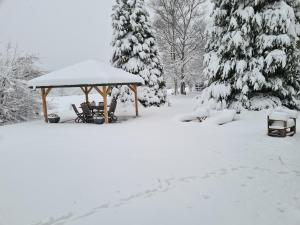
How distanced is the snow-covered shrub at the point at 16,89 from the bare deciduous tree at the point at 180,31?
14.2m

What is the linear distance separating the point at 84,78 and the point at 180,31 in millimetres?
18229

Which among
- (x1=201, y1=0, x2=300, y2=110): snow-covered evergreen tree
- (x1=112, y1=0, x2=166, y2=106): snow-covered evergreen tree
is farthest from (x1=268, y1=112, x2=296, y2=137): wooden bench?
(x1=112, y1=0, x2=166, y2=106): snow-covered evergreen tree

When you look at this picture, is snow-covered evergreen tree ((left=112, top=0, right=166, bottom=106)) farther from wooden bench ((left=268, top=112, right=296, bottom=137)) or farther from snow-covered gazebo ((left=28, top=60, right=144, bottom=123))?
wooden bench ((left=268, top=112, right=296, bottom=137))

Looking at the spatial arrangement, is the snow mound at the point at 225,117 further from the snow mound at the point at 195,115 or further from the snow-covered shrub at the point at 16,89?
the snow-covered shrub at the point at 16,89

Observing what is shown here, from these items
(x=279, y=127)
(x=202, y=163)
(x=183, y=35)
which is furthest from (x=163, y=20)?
(x=202, y=163)

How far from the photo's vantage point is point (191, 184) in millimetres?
5094

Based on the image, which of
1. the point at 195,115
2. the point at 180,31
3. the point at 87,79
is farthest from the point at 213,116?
the point at 180,31

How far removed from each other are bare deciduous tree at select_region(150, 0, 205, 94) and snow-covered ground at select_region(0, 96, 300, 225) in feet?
63.4

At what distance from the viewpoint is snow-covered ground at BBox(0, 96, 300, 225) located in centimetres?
402

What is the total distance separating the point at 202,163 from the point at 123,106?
13.8m

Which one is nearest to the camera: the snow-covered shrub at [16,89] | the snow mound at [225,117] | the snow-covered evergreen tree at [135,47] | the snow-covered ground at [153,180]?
the snow-covered ground at [153,180]

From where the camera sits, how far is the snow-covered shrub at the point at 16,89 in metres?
A: 15.1

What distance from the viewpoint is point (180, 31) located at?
28188 millimetres

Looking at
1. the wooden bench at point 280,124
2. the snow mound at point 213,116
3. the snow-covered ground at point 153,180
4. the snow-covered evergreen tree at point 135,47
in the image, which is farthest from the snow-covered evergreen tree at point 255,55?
the snow-covered evergreen tree at point 135,47
